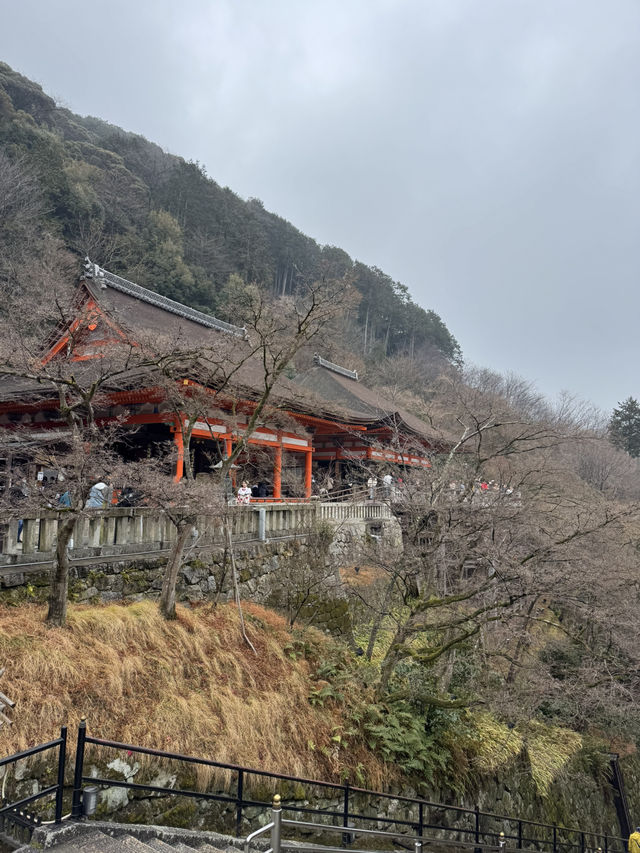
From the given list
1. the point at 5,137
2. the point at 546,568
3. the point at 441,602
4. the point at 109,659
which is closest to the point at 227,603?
the point at 109,659

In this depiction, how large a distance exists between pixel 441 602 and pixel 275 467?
290 inches

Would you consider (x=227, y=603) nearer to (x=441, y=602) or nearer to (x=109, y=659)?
(x=109, y=659)

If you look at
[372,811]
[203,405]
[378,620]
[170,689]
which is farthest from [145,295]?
[372,811]

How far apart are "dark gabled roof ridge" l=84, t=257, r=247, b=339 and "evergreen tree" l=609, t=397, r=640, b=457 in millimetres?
31586

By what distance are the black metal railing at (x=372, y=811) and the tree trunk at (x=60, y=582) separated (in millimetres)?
1663

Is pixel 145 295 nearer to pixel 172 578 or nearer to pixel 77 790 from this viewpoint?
pixel 172 578

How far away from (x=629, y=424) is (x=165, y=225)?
1462 inches

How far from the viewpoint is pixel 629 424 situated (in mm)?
39156

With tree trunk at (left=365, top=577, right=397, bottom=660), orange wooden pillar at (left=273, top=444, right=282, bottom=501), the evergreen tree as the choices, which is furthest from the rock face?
the evergreen tree

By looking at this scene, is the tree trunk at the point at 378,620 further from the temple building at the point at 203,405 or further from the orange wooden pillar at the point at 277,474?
the orange wooden pillar at the point at 277,474

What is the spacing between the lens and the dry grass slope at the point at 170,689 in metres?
5.17

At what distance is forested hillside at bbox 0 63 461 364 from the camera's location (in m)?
27.9

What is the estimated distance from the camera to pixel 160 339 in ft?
25.3

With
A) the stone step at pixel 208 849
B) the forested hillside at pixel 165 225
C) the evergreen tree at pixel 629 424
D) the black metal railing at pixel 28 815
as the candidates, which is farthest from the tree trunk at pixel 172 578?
the evergreen tree at pixel 629 424
